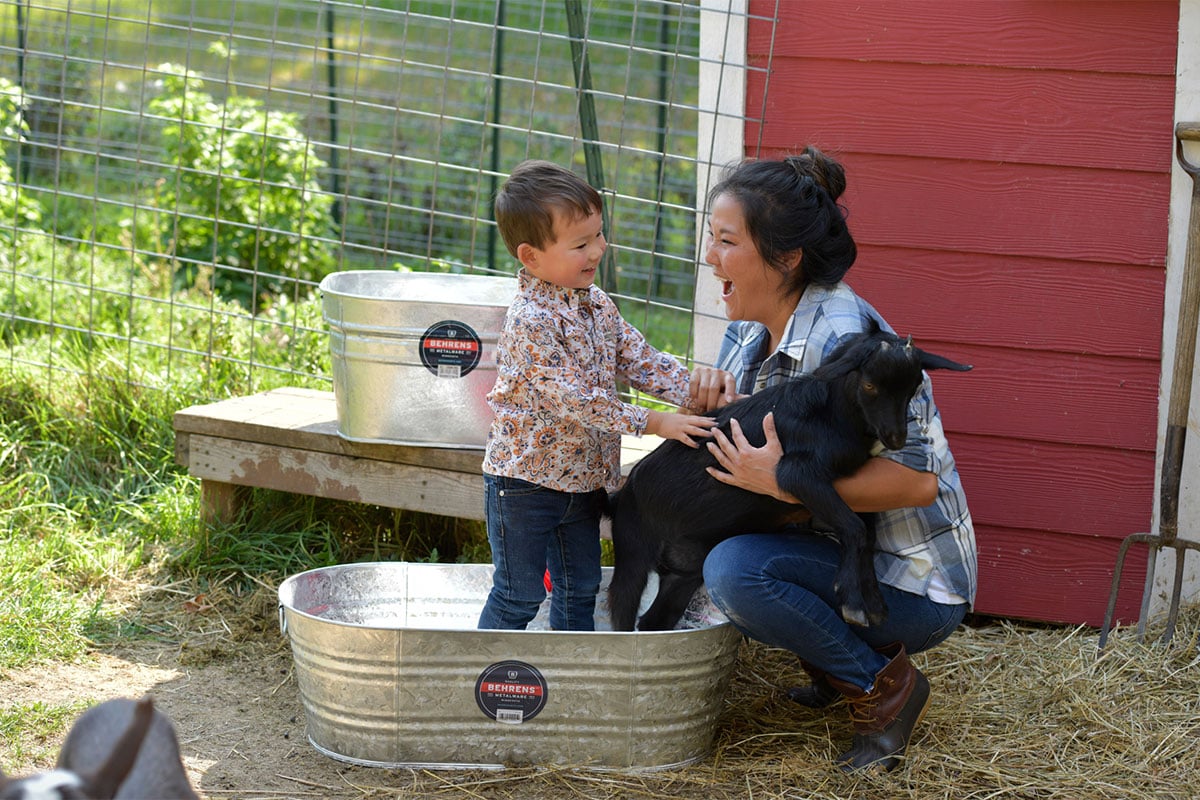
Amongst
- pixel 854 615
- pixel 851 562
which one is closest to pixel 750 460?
pixel 851 562

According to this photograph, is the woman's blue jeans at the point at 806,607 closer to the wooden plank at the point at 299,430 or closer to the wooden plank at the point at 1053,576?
the wooden plank at the point at 1053,576

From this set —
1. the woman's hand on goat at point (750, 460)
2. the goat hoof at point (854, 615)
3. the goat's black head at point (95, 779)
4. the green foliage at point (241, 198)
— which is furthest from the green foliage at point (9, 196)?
the goat's black head at point (95, 779)

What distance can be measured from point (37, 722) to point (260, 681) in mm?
637

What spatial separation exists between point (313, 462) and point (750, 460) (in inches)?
69.5

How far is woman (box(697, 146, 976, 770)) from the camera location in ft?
9.87

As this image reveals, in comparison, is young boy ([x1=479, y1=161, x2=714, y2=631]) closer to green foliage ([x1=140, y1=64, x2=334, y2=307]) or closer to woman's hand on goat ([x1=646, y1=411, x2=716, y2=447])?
woman's hand on goat ([x1=646, y1=411, x2=716, y2=447])

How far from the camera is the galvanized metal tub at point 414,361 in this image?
3.76 meters

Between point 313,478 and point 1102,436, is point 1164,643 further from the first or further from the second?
point 313,478

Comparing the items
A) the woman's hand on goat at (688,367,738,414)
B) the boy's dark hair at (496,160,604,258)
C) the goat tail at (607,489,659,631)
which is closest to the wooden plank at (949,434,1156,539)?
the woman's hand on goat at (688,367,738,414)

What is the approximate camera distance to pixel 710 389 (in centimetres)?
333

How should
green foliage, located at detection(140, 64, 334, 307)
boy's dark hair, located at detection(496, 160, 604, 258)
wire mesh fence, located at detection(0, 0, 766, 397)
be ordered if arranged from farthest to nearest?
1. green foliage, located at detection(140, 64, 334, 307)
2. wire mesh fence, located at detection(0, 0, 766, 397)
3. boy's dark hair, located at detection(496, 160, 604, 258)

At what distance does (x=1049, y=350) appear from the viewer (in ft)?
13.1

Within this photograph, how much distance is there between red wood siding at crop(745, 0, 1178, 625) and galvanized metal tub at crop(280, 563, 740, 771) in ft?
4.64

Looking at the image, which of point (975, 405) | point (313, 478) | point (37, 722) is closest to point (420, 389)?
point (313, 478)
